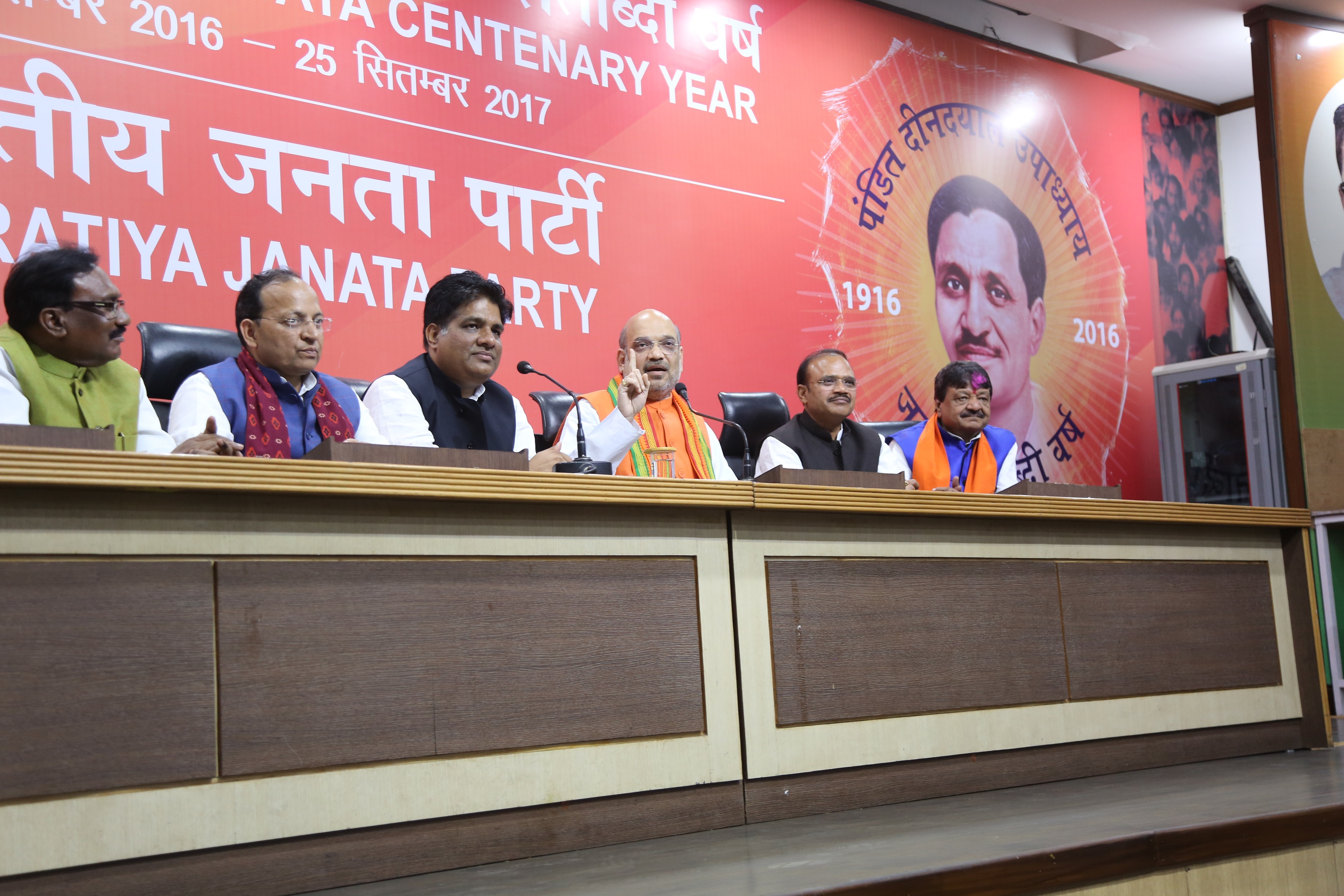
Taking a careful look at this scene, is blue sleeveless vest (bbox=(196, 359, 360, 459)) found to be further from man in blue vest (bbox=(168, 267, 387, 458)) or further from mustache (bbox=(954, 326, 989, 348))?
mustache (bbox=(954, 326, 989, 348))

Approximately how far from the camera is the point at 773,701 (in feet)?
6.81

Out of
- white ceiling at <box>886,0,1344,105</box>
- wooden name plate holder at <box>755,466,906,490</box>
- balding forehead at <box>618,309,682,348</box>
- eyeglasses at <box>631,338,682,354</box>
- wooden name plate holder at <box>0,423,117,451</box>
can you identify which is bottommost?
wooden name plate holder at <box>755,466,906,490</box>

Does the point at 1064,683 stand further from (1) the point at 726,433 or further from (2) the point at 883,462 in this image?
(1) the point at 726,433

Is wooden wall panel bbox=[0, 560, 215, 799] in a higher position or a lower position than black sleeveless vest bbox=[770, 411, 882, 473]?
lower

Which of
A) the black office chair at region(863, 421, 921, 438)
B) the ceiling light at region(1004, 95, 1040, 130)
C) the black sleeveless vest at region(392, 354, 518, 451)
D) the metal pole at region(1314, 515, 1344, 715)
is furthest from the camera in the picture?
the ceiling light at region(1004, 95, 1040, 130)

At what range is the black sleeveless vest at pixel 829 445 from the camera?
3.70 meters

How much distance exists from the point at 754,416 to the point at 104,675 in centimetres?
254

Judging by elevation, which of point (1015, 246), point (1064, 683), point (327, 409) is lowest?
point (1064, 683)

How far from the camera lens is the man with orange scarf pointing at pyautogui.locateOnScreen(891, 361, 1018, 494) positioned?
147 inches

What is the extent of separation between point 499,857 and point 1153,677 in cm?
157

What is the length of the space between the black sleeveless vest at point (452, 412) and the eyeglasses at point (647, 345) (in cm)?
55

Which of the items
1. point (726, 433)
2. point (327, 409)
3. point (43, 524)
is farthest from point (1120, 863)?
point (726, 433)

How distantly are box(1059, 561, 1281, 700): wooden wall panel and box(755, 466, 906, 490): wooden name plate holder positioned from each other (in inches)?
17.7

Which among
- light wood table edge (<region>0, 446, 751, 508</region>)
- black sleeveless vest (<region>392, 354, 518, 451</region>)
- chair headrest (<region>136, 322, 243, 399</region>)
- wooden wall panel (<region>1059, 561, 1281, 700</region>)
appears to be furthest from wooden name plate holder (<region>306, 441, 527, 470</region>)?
wooden wall panel (<region>1059, 561, 1281, 700</region>)
